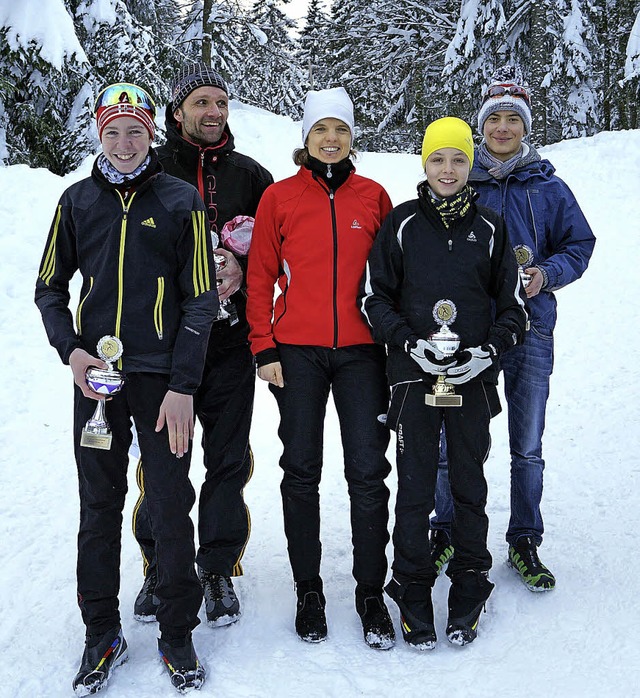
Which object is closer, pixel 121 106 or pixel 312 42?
pixel 121 106

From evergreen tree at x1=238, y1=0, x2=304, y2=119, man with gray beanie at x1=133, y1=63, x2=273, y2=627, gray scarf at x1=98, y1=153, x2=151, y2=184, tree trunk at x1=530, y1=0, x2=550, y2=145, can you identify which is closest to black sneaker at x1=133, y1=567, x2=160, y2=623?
man with gray beanie at x1=133, y1=63, x2=273, y2=627

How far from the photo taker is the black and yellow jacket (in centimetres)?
298

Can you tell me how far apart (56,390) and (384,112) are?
22.2 metres

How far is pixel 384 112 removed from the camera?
26250mm

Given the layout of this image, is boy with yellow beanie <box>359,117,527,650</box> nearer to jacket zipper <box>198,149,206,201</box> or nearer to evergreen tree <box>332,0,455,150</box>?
jacket zipper <box>198,149,206,201</box>

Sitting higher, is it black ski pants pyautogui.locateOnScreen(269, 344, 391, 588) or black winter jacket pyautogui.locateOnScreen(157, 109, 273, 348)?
black winter jacket pyautogui.locateOnScreen(157, 109, 273, 348)

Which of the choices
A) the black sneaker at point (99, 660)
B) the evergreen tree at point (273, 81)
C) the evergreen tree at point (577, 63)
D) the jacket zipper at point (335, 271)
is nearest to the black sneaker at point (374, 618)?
the black sneaker at point (99, 660)

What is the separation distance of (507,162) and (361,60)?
22693 millimetres

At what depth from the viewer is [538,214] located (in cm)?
374

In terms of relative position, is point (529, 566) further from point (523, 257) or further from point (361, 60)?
point (361, 60)

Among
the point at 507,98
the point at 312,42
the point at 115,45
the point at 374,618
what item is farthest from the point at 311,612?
the point at 312,42

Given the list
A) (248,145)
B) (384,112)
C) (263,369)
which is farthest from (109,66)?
(384,112)

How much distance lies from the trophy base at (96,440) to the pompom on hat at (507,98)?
2.58 metres

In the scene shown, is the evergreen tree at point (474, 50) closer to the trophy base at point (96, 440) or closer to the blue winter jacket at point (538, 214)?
the blue winter jacket at point (538, 214)
